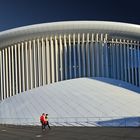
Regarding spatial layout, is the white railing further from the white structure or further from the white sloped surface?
the white structure

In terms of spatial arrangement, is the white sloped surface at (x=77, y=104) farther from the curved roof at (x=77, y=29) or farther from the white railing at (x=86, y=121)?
the curved roof at (x=77, y=29)

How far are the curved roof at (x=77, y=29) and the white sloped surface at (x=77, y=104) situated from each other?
24.4 feet

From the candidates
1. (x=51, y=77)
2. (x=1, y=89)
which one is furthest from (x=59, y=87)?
(x=1, y=89)

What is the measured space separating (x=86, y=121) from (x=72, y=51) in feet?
65.7

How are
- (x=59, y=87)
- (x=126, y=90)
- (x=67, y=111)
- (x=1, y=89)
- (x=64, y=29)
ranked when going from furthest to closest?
(x=1, y=89), (x=64, y=29), (x=59, y=87), (x=126, y=90), (x=67, y=111)

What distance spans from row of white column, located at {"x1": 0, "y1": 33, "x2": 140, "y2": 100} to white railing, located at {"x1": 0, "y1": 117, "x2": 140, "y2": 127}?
11.7m

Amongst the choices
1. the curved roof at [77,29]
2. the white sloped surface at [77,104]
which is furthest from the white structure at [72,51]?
the white sloped surface at [77,104]

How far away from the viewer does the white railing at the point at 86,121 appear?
27.9 metres

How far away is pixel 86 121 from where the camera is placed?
32.0 meters

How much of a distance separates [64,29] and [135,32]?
379 inches

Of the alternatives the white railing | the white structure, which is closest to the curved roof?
the white structure

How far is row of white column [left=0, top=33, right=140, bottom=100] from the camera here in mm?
49969

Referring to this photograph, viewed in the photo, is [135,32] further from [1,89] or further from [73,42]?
[1,89]

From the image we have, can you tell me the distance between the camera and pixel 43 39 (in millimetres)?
51594
